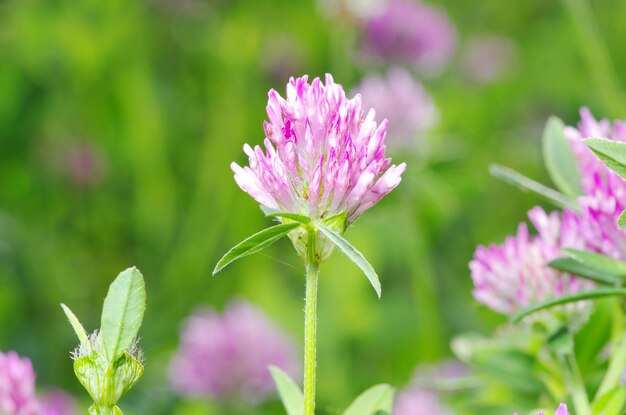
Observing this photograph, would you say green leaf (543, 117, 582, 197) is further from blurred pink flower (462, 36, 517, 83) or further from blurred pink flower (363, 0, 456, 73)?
blurred pink flower (462, 36, 517, 83)

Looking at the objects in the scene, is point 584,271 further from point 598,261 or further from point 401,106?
point 401,106

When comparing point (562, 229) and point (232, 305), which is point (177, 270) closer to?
point (232, 305)

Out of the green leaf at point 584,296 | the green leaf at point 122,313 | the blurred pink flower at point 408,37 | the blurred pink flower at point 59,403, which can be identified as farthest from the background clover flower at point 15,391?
the blurred pink flower at point 408,37

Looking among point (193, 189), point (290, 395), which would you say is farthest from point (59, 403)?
point (290, 395)

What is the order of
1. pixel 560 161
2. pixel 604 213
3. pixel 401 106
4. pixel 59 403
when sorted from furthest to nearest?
pixel 401 106 → pixel 59 403 → pixel 560 161 → pixel 604 213

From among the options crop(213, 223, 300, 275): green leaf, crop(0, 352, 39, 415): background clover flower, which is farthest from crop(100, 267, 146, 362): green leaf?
crop(0, 352, 39, 415): background clover flower

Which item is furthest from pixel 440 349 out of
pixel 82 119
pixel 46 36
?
pixel 46 36

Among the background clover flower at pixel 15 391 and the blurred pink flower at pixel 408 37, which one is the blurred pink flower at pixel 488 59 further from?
the background clover flower at pixel 15 391
